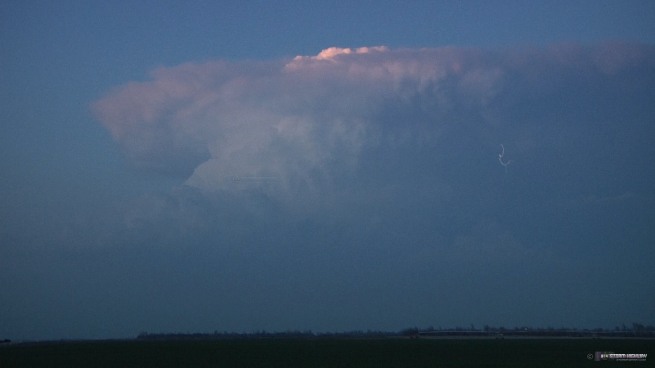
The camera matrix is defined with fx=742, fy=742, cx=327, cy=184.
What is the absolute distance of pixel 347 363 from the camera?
242ft

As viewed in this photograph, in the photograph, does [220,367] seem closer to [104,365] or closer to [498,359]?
[104,365]

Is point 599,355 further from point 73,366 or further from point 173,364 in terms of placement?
point 73,366

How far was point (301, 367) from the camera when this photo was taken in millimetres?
68188

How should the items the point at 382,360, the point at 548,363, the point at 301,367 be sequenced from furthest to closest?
the point at 382,360
the point at 548,363
the point at 301,367

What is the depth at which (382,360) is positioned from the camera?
79312mm

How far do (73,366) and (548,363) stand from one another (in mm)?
46561

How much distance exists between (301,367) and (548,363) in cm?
2445

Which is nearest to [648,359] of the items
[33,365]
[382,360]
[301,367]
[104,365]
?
[382,360]

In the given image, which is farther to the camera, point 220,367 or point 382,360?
point 382,360

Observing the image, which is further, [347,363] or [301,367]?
[347,363]

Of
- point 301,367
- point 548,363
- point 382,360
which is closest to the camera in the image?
point 301,367

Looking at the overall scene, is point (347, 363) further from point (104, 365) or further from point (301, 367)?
point (104, 365)

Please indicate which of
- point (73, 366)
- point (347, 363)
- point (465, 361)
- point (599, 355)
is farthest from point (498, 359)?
point (73, 366)

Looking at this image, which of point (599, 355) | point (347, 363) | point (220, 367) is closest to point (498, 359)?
point (599, 355)
